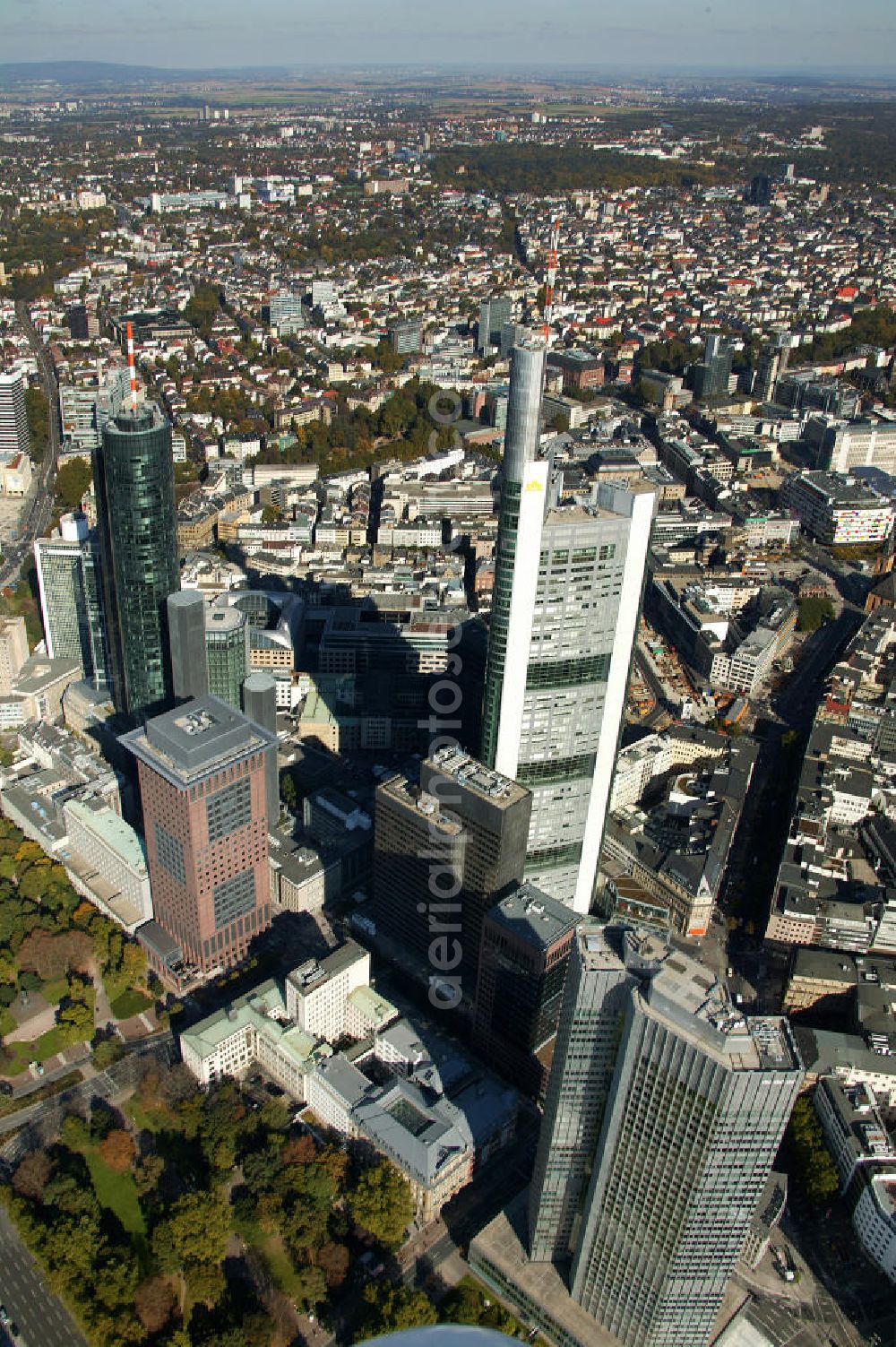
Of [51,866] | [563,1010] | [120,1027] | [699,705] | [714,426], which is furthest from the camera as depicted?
[714,426]

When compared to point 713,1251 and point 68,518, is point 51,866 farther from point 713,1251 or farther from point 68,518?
point 713,1251

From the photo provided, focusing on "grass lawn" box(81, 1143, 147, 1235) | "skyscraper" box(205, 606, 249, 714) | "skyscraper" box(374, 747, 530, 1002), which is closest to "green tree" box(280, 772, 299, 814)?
"skyscraper" box(205, 606, 249, 714)

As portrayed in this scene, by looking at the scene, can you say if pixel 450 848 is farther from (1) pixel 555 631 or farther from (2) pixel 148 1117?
(2) pixel 148 1117

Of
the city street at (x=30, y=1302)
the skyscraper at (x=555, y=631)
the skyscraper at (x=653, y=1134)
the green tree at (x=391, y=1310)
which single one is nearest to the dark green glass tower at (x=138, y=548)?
the skyscraper at (x=555, y=631)

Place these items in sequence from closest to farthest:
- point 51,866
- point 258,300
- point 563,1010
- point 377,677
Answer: point 563,1010
point 51,866
point 377,677
point 258,300

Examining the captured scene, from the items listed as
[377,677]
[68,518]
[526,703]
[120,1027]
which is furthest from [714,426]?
[120,1027]

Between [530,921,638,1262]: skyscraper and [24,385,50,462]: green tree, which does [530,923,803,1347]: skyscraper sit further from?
[24,385,50,462]: green tree

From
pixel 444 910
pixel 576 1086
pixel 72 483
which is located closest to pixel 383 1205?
pixel 576 1086

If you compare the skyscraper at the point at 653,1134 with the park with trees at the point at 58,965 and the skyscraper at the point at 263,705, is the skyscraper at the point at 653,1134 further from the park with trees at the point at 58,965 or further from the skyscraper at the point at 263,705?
the skyscraper at the point at 263,705
